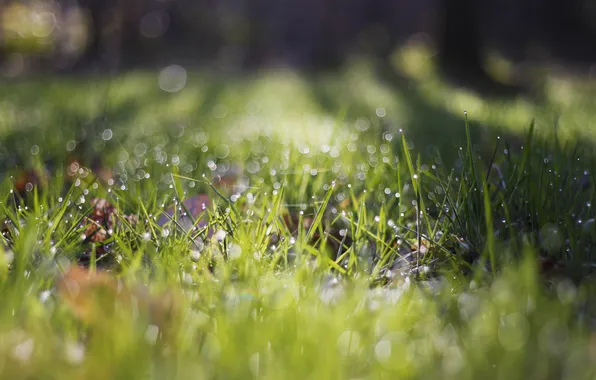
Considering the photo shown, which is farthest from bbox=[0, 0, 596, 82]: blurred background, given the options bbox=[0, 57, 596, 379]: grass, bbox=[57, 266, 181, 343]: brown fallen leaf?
bbox=[57, 266, 181, 343]: brown fallen leaf

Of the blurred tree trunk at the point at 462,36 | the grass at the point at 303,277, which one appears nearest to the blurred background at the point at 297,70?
the blurred tree trunk at the point at 462,36

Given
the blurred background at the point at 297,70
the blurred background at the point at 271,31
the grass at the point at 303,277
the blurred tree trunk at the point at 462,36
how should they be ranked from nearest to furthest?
the grass at the point at 303,277 → the blurred background at the point at 297,70 → the blurred tree trunk at the point at 462,36 → the blurred background at the point at 271,31

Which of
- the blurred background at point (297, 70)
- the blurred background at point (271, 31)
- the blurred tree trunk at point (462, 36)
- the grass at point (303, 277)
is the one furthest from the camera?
the blurred background at point (271, 31)

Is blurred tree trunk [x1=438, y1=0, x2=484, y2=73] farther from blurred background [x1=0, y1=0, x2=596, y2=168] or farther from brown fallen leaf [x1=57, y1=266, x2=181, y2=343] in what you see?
brown fallen leaf [x1=57, y1=266, x2=181, y2=343]

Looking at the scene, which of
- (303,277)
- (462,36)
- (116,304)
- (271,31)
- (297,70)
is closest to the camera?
(116,304)

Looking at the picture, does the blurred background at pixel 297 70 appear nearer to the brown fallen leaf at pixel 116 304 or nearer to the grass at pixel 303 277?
the grass at pixel 303 277

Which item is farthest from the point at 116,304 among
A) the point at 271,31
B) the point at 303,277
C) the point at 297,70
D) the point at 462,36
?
the point at 271,31

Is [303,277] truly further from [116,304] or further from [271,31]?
[271,31]

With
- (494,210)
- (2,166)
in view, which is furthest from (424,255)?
(2,166)

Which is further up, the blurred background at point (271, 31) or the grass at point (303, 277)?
the grass at point (303, 277)

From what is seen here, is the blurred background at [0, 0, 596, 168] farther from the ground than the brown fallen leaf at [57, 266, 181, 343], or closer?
closer

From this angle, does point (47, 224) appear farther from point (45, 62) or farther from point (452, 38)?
point (45, 62)
